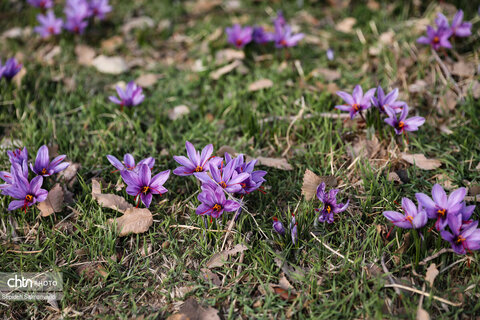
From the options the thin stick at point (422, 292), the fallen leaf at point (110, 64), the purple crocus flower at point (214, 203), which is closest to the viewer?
the thin stick at point (422, 292)

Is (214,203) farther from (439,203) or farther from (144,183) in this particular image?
(439,203)

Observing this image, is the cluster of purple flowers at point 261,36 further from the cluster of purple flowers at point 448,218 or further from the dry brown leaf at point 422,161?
the cluster of purple flowers at point 448,218

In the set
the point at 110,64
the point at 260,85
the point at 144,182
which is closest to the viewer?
the point at 144,182

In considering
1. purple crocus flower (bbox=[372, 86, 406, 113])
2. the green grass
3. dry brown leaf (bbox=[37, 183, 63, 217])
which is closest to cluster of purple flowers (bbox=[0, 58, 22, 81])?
the green grass

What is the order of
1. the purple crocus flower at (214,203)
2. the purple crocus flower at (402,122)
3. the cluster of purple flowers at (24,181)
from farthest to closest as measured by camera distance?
the purple crocus flower at (402,122)
the cluster of purple flowers at (24,181)
the purple crocus flower at (214,203)

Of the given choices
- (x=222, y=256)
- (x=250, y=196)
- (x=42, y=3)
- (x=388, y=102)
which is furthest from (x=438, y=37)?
(x=42, y=3)

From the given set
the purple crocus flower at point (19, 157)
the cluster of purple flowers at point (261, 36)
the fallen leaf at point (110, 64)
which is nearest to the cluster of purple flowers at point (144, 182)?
the purple crocus flower at point (19, 157)
